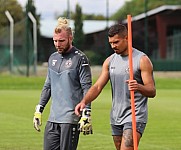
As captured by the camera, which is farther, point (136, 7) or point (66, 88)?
point (136, 7)

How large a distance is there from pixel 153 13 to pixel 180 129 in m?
49.6

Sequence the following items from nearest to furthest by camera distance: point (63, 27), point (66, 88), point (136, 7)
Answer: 1. point (63, 27)
2. point (66, 88)
3. point (136, 7)

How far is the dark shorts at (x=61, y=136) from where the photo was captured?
9.48 metres

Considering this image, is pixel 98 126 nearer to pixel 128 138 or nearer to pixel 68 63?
pixel 68 63

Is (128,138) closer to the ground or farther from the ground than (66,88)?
closer to the ground

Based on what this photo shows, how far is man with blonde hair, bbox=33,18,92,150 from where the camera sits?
372 inches

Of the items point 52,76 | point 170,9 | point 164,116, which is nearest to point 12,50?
point 170,9

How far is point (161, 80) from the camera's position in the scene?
44250 millimetres

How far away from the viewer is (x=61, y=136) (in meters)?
9.51

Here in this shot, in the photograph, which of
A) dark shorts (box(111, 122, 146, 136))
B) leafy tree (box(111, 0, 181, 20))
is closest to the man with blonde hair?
dark shorts (box(111, 122, 146, 136))

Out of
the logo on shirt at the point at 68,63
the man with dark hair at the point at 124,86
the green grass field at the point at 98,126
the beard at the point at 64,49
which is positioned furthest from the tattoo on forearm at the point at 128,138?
the green grass field at the point at 98,126

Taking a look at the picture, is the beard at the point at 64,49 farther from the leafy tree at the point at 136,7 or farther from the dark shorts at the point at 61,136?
the leafy tree at the point at 136,7

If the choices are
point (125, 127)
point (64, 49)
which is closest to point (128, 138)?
point (125, 127)

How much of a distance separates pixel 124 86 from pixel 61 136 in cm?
Answer: 107
